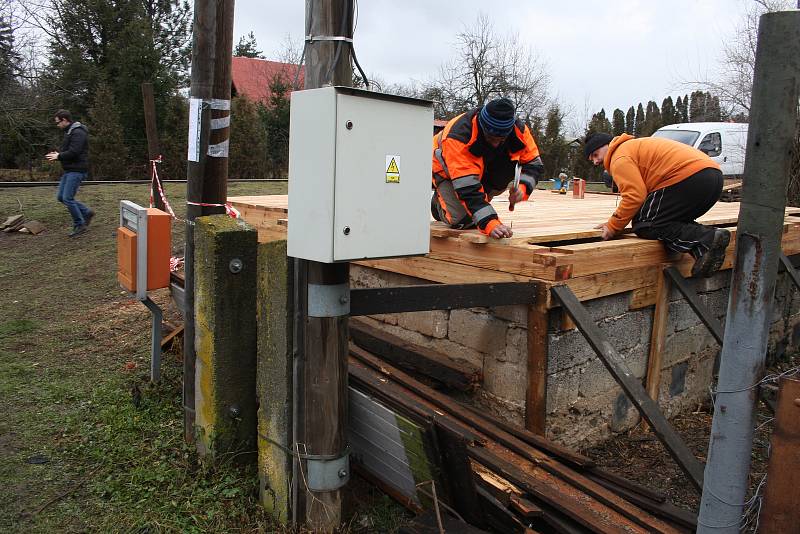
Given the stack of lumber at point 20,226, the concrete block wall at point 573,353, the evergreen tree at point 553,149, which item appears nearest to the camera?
the concrete block wall at point 573,353

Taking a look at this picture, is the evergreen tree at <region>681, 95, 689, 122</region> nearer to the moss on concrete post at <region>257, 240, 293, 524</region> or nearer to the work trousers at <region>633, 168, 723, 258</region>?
the work trousers at <region>633, 168, 723, 258</region>

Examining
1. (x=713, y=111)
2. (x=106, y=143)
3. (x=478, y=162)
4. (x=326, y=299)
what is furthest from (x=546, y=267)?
(x=713, y=111)

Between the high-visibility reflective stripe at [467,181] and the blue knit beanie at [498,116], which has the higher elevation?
the blue knit beanie at [498,116]

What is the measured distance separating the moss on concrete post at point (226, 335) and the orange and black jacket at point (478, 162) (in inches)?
66.6

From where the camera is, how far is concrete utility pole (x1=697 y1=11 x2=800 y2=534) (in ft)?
7.42

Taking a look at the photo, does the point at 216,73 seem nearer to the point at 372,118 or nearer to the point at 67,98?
the point at 372,118

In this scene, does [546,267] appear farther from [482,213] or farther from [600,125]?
[600,125]

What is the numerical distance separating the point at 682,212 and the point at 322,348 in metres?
3.46

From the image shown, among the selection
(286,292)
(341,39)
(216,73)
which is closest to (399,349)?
(286,292)

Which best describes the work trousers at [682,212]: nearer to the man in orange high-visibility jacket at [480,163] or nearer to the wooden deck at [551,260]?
the wooden deck at [551,260]

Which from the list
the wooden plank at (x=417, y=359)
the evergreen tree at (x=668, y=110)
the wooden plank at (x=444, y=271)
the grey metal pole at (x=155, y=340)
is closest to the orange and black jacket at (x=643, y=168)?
the wooden plank at (x=444, y=271)

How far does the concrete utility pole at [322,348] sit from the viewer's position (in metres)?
2.95

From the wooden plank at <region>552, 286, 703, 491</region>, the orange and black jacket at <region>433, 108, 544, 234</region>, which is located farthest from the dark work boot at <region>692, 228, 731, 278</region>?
the wooden plank at <region>552, 286, 703, 491</region>

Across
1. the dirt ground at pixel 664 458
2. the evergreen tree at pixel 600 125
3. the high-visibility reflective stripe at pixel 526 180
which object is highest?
the evergreen tree at pixel 600 125
